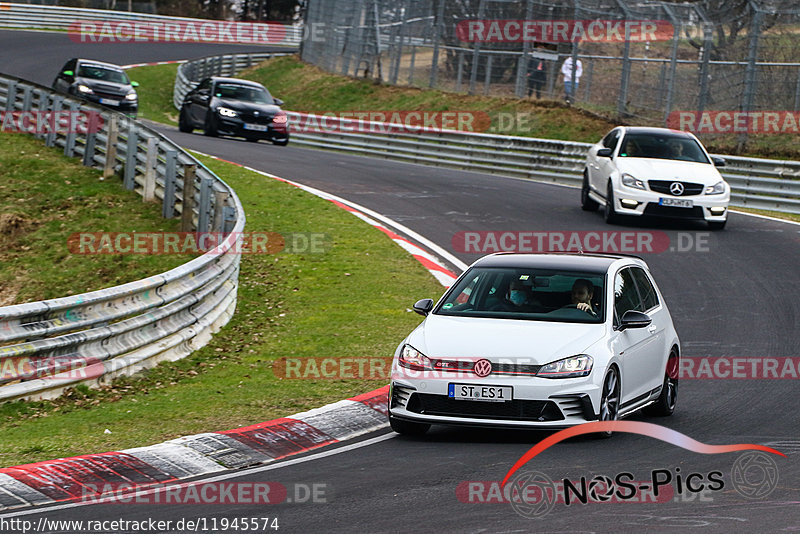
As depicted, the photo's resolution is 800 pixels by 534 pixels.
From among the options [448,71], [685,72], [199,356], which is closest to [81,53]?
[448,71]

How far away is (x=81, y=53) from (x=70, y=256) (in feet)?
123

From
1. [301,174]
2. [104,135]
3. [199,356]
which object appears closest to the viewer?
[199,356]

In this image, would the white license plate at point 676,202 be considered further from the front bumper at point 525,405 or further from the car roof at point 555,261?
the front bumper at point 525,405

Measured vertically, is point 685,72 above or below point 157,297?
above

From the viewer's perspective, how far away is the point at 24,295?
1652 cm

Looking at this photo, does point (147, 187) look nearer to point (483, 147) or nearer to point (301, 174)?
point (301, 174)

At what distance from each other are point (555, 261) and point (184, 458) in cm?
363

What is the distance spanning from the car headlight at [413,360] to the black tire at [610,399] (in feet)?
4.20

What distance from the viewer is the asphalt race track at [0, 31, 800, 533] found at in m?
6.51

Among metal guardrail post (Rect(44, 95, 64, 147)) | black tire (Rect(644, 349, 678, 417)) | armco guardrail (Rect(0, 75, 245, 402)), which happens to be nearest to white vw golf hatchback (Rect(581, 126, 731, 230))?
armco guardrail (Rect(0, 75, 245, 402))

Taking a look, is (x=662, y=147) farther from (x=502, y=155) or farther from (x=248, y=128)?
(x=248, y=128)

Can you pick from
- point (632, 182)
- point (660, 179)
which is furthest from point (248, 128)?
point (660, 179)

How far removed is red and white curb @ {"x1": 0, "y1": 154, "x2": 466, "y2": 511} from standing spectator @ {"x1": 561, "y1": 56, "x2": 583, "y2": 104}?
23990mm

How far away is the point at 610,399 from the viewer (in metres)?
8.87
